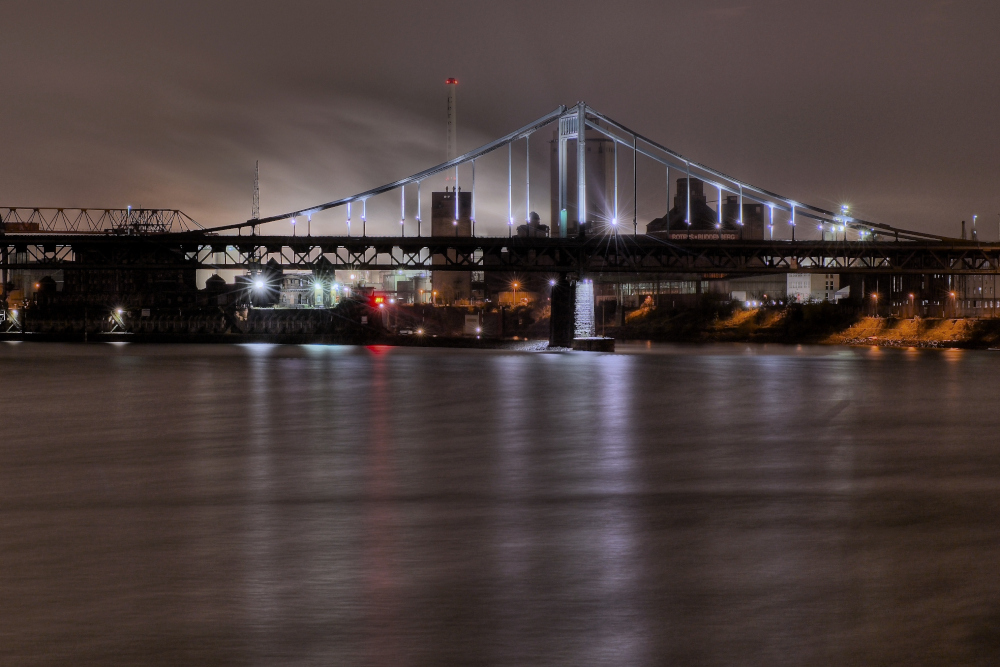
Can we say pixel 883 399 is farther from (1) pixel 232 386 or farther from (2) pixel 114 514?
(2) pixel 114 514

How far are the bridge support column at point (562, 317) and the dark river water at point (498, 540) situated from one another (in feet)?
191

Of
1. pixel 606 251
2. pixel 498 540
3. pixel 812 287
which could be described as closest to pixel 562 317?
pixel 606 251

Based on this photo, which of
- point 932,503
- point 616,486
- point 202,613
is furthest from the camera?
point 616,486

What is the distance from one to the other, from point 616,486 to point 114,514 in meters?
7.59

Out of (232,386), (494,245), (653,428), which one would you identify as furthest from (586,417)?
(494,245)

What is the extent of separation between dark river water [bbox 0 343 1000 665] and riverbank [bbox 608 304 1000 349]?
68.6 metres

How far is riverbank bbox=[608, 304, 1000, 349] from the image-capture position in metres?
90.8

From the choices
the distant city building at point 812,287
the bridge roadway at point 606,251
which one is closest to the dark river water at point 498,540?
the bridge roadway at point 606,251

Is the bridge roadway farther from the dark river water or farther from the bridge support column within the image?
the dark river water

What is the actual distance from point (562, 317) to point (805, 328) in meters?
39.6

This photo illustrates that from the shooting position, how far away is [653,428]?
2545cm

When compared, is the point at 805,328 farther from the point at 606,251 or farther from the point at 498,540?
the point at 498,540

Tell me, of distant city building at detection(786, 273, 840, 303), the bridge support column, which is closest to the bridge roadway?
the bridge support column

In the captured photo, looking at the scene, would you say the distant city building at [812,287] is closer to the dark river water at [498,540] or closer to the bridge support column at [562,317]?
the bridge support column at [562,317]
